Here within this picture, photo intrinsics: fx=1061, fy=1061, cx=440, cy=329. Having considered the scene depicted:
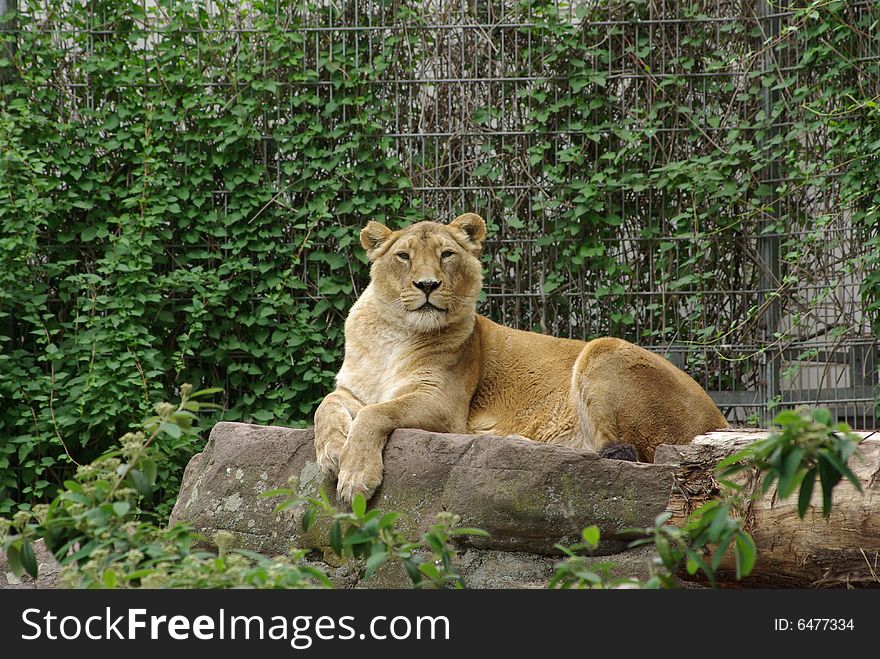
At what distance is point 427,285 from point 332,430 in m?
0.88

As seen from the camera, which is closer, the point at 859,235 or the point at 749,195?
the point at 859,235

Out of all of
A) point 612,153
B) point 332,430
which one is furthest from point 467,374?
point 612,153

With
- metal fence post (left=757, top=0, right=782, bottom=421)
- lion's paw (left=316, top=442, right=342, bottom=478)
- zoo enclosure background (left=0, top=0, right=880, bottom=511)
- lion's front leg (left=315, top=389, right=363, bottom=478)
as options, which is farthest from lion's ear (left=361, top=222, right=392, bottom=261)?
metal fence post (left=757, top=0, right=782, bottom=421)

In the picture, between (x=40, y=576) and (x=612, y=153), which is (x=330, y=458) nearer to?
(x=40, y=576)

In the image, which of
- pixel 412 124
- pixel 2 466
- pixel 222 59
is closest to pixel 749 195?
pixel 412 124

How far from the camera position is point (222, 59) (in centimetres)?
772

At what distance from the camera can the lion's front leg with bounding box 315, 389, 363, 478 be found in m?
4.69

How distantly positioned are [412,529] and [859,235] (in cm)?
399

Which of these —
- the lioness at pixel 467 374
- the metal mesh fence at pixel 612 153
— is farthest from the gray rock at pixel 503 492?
the metal mesh fence at pixel 612 153

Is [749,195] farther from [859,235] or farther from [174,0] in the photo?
[174,0]

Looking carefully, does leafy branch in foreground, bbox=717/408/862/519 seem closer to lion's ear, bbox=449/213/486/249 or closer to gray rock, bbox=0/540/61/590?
lion's ear, bbox=449/213/486/249
